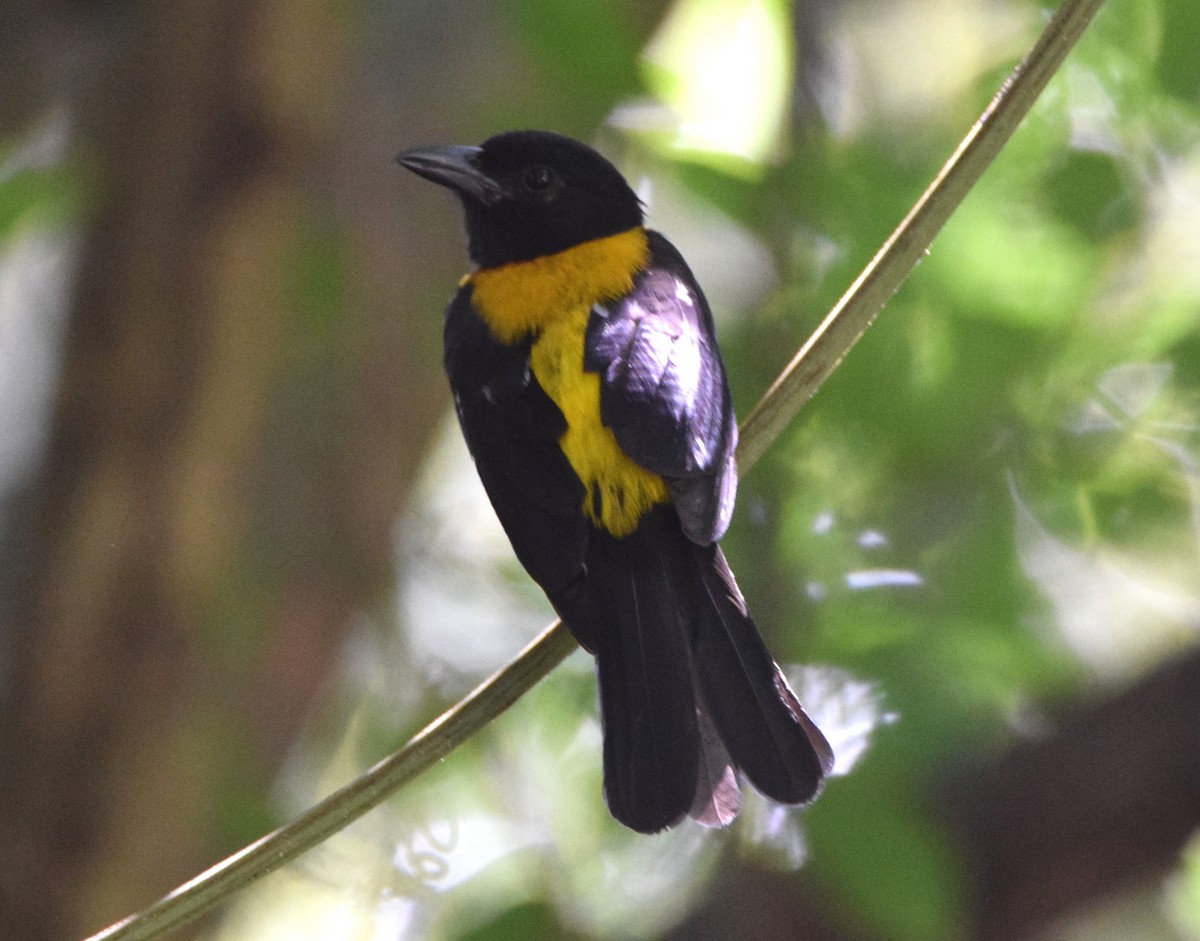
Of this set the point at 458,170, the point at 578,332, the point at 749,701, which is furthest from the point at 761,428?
the point at 458,170

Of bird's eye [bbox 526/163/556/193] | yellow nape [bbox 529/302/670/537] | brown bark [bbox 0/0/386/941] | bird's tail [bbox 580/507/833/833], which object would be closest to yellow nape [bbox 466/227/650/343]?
bird's eye [bbox 526/163/556/193]

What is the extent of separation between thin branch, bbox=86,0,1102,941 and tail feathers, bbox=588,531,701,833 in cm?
38

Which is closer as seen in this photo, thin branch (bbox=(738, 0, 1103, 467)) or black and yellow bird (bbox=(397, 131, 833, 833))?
thin branch (bbox=(738, 0, 1103, 467))

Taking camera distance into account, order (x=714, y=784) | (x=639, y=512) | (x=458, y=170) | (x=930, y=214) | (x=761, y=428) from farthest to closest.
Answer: (x=458, y=170)
(x=639, y=512)
(x=714, y=784)
(x=761, y=428)
(x=930, y=214)

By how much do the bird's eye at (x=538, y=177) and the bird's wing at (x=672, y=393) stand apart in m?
0.51

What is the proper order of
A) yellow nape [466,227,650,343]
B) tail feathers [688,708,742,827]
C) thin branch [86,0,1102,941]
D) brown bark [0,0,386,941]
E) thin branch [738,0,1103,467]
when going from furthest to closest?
1. brown bark [0,0,386,941]
2. yellow nape [466,227,650,343]
3. tail feathers [688,708,742,827]
4. thin branch [738,0,1103,467]
5. thin branch [86,0,1102,941]

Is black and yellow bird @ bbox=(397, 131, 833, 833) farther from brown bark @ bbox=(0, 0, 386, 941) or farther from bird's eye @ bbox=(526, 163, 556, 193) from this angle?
brown bark @ bbox=(0, 0, 386, 941)

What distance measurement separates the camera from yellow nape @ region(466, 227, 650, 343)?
2.99m

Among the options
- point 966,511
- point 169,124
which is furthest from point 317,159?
point 966,511

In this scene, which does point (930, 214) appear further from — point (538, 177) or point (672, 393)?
point (538, 177)

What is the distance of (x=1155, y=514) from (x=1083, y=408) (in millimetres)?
279

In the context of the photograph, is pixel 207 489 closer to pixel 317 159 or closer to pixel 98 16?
pixel 317 159

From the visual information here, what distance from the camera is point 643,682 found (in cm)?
242

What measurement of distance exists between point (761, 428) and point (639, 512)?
2.20 ft
